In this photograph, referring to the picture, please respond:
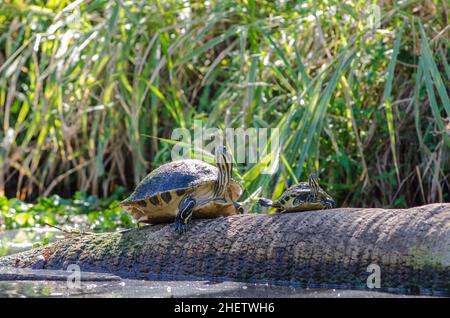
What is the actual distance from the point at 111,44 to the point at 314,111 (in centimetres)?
190

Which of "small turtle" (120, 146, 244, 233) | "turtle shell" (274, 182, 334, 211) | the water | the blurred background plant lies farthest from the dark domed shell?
the blurred background plant

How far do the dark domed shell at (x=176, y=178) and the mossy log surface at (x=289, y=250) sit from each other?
6.5 inches

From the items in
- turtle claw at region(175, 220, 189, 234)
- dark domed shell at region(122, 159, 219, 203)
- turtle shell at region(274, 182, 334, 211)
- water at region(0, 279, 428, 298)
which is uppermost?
dark domed shell at region(122, 159, 219, 203)

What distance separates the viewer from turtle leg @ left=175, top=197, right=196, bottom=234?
132 inches

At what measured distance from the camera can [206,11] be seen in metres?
6.07

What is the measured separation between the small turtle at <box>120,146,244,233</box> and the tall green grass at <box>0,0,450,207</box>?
2.45 feet

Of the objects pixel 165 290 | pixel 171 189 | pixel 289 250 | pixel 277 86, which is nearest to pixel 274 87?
pixel 277 86

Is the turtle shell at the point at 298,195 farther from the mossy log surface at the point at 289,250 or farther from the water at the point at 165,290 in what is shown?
the water at the point at 165,290

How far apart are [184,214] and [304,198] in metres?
0.46

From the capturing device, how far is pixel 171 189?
337 centimetres

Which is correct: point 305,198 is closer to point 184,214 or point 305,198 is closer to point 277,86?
point 184,214

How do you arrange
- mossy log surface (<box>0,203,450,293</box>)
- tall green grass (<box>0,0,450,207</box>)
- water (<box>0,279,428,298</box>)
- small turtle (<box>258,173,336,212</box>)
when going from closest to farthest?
water (<box>0,279,428,298</box>), mossy log surface (<box>0,203,450,293</box>), small turtle (<box>258,173,336,212</box>), tall green grass (<box>0,0,450,207</box>)

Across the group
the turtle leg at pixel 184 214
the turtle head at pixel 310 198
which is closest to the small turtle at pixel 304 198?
the turtle head at pixel 310 198

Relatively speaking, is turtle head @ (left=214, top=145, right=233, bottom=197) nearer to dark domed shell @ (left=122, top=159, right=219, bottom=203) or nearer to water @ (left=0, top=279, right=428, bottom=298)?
dark domed shell @ (left=122, top=159, right=219, bottom=203)
